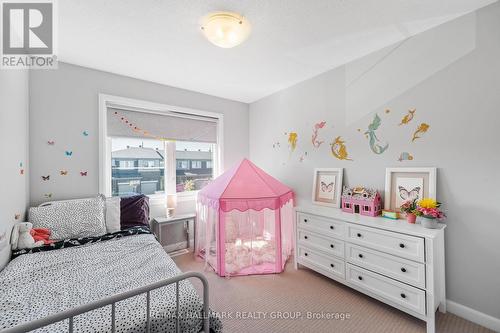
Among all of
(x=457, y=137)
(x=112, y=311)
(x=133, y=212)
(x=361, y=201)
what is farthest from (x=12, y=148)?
(x=457, y=137)

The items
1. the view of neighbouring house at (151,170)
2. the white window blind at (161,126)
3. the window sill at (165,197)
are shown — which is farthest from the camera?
the window sill at (165,197)

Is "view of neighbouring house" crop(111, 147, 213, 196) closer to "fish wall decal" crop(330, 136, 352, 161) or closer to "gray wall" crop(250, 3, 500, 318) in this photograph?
"fish wall decal" crop(330, 136, 352, 161)

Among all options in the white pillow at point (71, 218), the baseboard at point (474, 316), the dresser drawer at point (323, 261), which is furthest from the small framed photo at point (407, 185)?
the white pillow at point (71, 218)

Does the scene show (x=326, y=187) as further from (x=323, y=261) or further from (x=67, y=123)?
(x=67, y=123)

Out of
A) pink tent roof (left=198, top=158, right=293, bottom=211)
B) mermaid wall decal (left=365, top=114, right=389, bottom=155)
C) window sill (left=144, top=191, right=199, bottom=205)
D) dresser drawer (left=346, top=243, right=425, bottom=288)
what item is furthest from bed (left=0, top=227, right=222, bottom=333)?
mermaid wall decal (left=365, top=114, right=389, bottom=155)

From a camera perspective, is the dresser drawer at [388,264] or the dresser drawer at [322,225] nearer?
the dresser drawer at [388,264]

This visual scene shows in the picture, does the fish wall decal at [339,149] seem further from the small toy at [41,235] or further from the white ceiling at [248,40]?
the small toy at [41,235]

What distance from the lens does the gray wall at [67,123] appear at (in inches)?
94.3

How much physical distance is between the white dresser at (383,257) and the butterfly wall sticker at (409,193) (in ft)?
0.88

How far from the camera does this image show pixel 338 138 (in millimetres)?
2754

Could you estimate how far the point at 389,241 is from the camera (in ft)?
6.30

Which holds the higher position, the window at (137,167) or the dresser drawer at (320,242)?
the window at (137,167)

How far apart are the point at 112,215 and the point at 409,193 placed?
3.15m

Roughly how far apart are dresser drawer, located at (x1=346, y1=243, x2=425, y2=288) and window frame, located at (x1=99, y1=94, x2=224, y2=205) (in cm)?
239
